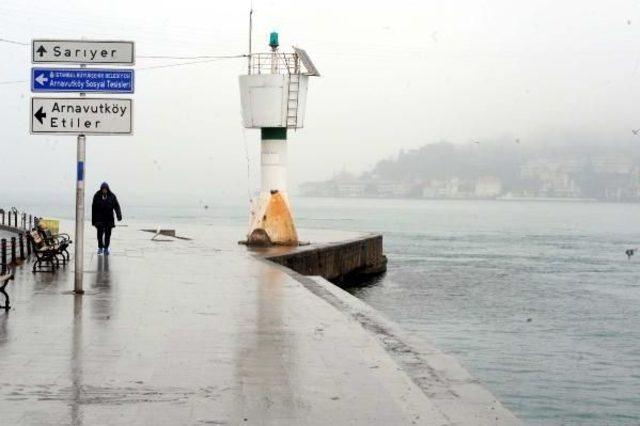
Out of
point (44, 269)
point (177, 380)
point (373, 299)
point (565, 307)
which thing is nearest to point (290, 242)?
point (373, 299)

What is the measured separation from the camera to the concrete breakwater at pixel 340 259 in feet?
78.4

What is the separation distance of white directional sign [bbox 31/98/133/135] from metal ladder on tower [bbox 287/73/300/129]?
44.8ft

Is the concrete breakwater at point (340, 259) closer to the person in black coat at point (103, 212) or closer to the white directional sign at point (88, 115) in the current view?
the person in black coat at point (103, 212)

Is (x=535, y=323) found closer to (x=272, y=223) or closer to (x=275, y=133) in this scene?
(x=272, y=223)

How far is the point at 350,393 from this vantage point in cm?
A: 712

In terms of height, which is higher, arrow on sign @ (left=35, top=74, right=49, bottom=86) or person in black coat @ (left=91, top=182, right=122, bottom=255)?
arrow on sign @ (left=35, top=74, right=49, bottom=86)

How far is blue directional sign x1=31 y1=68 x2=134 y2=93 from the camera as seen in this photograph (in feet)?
42.1

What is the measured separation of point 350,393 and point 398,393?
0.39 metres

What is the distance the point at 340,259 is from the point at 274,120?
16.9 feet

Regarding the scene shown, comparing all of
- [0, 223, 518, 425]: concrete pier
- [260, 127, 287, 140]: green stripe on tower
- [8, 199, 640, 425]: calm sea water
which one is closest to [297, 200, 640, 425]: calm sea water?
[8, 199, 640, 425]: calm sea water

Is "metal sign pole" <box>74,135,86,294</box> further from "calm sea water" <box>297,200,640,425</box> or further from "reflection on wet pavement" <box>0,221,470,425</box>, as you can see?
"calm sea water" <box>297,200,640,425</box>

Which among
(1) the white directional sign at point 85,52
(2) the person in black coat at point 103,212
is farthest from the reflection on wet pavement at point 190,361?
(2) the person in black coat at point 103,212

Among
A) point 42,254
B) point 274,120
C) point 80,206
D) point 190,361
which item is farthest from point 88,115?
point 274,120

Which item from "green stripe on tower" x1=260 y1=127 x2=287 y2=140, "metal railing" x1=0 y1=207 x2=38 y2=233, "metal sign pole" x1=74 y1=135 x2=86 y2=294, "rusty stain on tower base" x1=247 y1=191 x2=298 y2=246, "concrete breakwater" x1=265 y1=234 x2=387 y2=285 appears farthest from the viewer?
"metal railing" x1=0 y1=207 x2=38 y2=233
